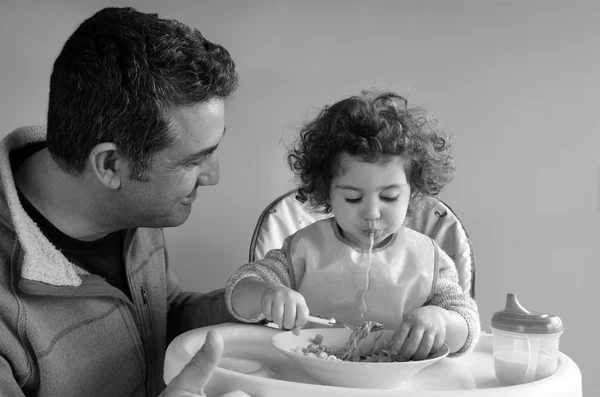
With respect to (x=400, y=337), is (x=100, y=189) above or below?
above

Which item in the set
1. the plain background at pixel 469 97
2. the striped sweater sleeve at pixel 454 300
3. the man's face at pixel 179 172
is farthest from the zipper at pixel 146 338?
the plain background at pixel 469 97

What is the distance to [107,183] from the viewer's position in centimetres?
130

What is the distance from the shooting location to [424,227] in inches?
59.9

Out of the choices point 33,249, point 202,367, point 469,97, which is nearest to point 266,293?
point 202,367

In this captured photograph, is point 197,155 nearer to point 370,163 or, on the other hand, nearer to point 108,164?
point 108,164

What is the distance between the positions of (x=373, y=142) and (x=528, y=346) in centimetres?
46

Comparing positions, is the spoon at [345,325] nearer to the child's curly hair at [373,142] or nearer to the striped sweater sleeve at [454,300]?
the striped sweater sleeve at [454,300]

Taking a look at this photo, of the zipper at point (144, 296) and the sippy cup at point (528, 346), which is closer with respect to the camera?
the sippy cup at point (528, 346)

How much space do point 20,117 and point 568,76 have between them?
5.84 ft

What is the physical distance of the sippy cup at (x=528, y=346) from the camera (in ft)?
3.09

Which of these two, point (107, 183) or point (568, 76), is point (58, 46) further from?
point (568, 76)

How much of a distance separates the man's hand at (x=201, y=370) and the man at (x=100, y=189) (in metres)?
0.41

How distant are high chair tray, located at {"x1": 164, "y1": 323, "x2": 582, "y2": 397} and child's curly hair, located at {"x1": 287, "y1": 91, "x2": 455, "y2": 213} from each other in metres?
0.33

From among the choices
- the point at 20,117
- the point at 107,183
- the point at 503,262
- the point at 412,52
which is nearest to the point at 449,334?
the point at 107,183
